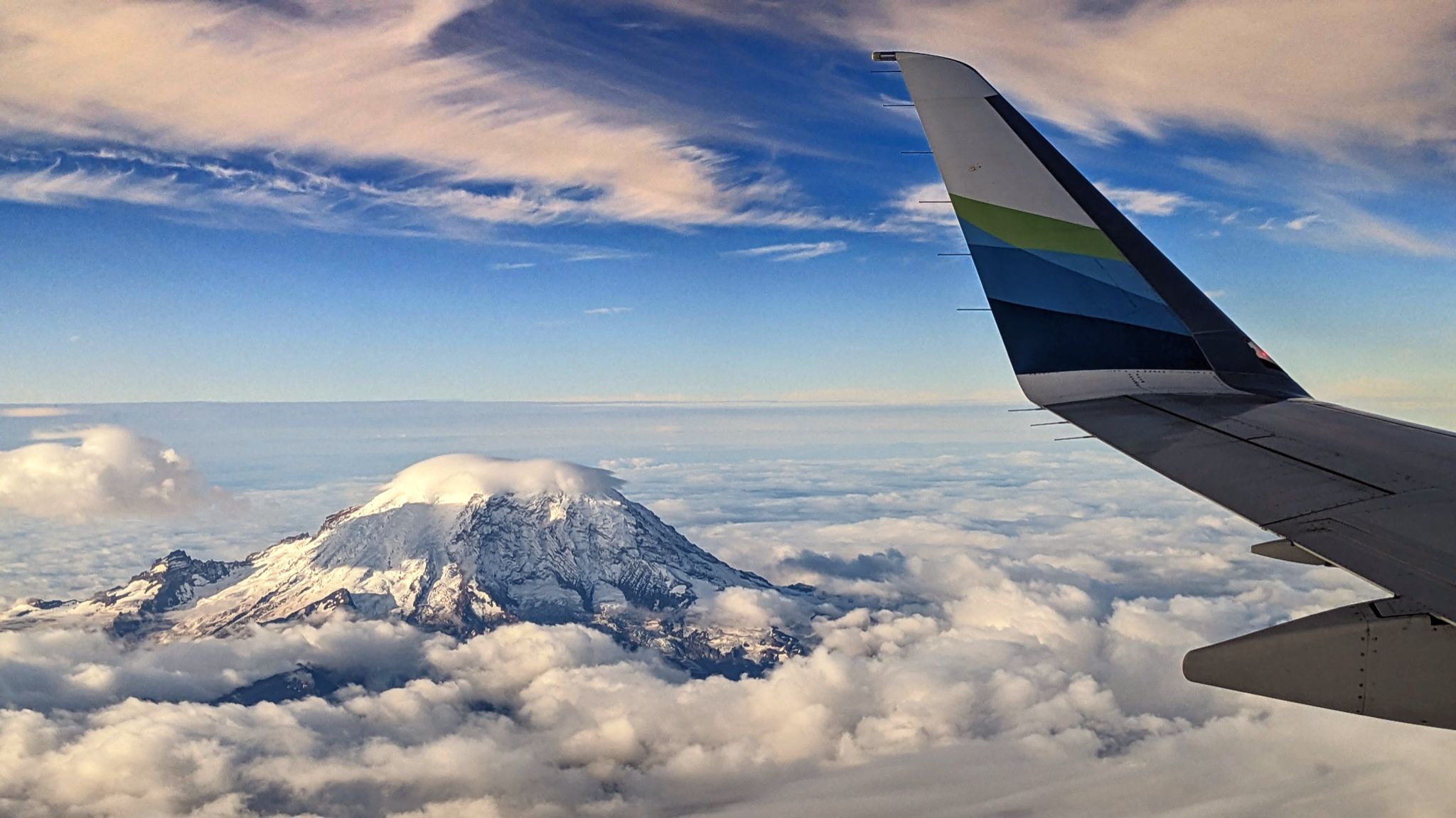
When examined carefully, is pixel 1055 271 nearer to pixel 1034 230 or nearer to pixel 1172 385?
pixel 1034 230

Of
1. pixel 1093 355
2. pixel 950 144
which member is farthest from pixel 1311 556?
pixel 950 144

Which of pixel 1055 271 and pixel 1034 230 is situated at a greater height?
pixel 1034 230

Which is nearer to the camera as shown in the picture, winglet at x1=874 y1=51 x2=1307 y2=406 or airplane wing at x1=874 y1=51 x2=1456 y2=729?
airplane wing at x1=874 y1=51 x2=1456 y2=729

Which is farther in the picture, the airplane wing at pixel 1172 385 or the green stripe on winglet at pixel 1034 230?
the green stripe on winglet at pixel 1034 230

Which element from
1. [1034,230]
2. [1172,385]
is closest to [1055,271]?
[1034,230]
